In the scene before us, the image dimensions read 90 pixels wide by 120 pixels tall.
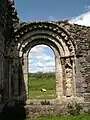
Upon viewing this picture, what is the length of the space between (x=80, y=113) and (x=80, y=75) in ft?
5.84

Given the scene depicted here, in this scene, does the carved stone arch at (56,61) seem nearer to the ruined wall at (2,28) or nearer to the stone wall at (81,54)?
the stone wall at (81,54)

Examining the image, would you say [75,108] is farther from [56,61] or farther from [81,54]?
[81,54]

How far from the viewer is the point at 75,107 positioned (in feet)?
41.1

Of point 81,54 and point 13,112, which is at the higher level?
point 81,54

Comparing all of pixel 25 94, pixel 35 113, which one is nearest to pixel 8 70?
pixel 25 94

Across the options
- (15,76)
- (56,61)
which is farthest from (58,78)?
(15,76)

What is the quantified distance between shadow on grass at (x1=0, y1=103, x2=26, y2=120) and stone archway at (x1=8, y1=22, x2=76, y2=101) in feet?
4.28

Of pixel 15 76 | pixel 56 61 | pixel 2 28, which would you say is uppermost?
pixel 2 28

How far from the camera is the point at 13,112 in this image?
39.9 feet

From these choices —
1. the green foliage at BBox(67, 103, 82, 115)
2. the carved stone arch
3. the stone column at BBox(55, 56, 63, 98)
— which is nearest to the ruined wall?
the carved stone arch

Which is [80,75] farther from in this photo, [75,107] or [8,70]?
[8,70]

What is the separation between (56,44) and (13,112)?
12.8 feet

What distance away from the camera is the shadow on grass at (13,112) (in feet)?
38.3

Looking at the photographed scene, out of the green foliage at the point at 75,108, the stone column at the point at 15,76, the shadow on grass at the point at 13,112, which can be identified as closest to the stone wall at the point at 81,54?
the green foliage at the point at 75,108
